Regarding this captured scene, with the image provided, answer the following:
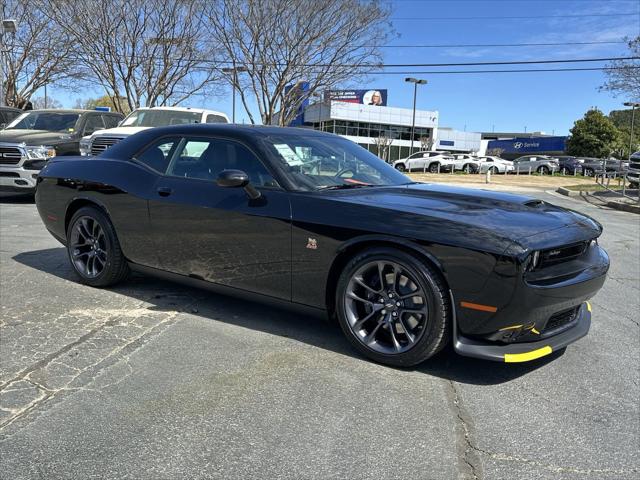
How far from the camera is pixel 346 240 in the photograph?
11.5 feet

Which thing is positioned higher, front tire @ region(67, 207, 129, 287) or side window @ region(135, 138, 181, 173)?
side window @ region(135, 138, 181, 173)

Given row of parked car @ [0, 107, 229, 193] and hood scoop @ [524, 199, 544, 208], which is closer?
hood scoop @ [524, 199, 544, 208]

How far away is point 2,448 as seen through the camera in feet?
8.35

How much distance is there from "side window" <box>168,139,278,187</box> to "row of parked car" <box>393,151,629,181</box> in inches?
1355

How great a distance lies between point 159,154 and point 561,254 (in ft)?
10.4

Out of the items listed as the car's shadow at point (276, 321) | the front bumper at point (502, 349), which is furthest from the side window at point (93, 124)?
the front bumper at point (502, 349)

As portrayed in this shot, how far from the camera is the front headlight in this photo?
427 inches

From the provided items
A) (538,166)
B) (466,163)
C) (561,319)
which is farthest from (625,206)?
(538,166)

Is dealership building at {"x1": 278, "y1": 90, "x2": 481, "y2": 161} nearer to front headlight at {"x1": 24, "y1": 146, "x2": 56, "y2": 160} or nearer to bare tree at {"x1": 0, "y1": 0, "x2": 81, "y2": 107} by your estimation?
bare tree at {"x1": 0, "y1": 0, "x2": 81, "y2": 107}

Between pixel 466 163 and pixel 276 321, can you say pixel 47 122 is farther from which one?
pixel 466 163

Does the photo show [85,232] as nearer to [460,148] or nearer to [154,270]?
[154,270]

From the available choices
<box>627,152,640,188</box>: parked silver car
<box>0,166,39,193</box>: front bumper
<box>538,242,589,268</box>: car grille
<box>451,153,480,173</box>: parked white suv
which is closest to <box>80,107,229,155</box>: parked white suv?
<box>0,166,39,193</box>: front bumper

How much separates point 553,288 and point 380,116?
66446 mm

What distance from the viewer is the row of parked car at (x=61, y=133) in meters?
10.8
